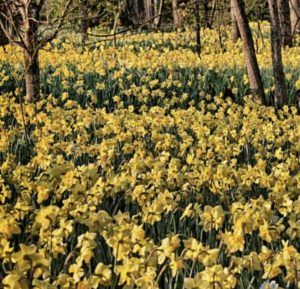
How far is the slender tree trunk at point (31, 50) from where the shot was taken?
21.7 feet

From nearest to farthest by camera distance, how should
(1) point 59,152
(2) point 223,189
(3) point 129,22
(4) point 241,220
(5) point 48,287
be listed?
(5) point 48,287, (4) point 241,220, (2) point 223,189, (1) point 59,152, (3) point 129,22

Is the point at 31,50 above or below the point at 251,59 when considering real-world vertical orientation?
above

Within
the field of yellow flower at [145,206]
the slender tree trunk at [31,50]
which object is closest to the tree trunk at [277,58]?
the field of yellow flower at [145,206]

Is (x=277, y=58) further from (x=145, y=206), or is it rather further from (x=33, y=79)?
(x=145, y=206)

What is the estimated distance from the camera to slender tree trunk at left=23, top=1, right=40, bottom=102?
6602mm

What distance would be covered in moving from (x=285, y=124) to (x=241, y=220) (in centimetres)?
345

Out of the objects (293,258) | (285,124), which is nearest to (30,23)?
(285,124)

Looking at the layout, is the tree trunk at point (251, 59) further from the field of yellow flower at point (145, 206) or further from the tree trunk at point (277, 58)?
the field of yellow flower at point (145, 206)

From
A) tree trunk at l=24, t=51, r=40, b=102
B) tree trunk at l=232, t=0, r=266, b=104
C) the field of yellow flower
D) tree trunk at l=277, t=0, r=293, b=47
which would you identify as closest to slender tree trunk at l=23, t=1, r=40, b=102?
tree trunk at l=24, t=51, r=40, b=102

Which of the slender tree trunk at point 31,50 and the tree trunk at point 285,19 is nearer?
the slender tree trunk at point 31,50

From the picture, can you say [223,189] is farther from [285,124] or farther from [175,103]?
[175,103]

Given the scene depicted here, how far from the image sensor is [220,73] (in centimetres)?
901

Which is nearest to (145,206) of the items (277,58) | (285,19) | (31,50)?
(31,50)

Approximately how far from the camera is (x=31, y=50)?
6715 mm
